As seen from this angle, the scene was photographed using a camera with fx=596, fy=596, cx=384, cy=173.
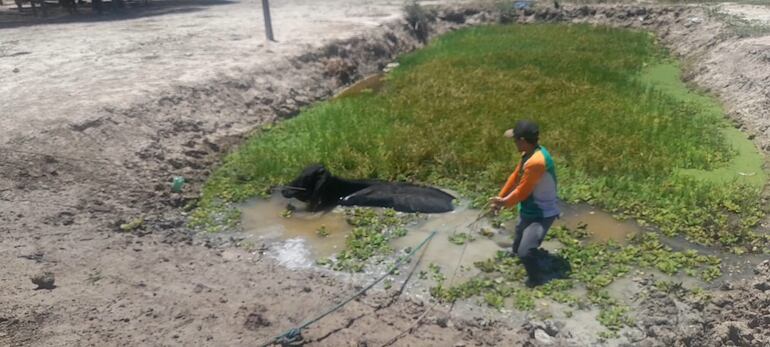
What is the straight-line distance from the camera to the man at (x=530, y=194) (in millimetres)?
5324

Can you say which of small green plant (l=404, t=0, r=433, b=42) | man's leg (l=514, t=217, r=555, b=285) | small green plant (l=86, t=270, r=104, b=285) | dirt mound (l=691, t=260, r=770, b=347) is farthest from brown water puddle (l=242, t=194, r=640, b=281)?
small green plant (l=404, t=0, r=433, b=42)

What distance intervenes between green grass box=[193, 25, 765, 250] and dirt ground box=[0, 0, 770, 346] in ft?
2.28

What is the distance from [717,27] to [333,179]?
12506 mm

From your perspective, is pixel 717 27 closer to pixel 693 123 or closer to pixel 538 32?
pixel 538 32

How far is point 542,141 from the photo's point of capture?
8875 millimetres

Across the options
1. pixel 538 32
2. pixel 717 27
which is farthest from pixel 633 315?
pixel 538 32

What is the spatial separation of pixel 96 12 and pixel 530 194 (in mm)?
19900

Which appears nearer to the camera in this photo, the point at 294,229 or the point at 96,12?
the point at 294,229

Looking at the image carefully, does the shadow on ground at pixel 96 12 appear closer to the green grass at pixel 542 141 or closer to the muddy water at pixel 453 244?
the green grass at pixel 542 141

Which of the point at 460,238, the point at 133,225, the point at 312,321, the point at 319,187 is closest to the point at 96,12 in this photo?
the point at 133,225

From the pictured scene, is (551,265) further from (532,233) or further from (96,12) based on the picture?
(96,12)

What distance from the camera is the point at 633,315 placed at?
505 cm

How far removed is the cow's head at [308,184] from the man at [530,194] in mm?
2406

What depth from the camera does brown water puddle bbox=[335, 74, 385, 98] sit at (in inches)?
519
